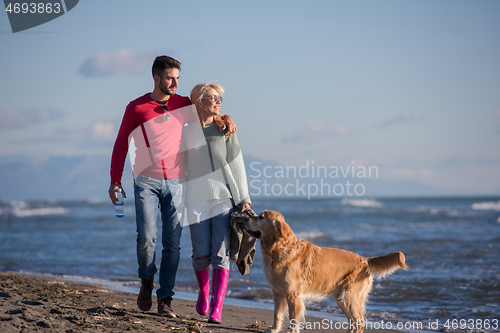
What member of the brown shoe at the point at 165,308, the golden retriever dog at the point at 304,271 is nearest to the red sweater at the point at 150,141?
the golden retriever dog at the point at 304,271

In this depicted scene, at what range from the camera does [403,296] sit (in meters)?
6.62

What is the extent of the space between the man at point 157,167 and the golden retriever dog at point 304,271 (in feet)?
2.77

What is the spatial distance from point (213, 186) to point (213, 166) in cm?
21

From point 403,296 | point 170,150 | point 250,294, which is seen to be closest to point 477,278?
point 403,296

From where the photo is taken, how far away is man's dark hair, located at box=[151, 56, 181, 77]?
14.0 feet

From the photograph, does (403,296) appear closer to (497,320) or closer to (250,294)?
(497,320)

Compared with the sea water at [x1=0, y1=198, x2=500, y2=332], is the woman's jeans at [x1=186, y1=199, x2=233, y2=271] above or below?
above

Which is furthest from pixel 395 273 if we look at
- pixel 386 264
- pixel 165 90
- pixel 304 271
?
pixel 165 90

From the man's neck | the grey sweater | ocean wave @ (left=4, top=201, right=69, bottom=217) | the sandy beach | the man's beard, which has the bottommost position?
the sandy beach

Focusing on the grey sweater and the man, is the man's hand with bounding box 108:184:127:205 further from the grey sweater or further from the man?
the grey sweater

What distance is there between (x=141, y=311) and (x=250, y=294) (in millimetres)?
2519

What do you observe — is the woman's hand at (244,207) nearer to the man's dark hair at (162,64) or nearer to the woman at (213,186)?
the woman at (213,186)

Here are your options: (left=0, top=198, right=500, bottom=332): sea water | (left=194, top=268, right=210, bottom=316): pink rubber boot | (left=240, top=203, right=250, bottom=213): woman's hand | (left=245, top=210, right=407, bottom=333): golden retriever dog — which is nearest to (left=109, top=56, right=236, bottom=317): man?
(left=194, top=268, right=210, bottom=316): pink rubber boot

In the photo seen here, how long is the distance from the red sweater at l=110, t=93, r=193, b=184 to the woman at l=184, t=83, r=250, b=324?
0.15 metres
